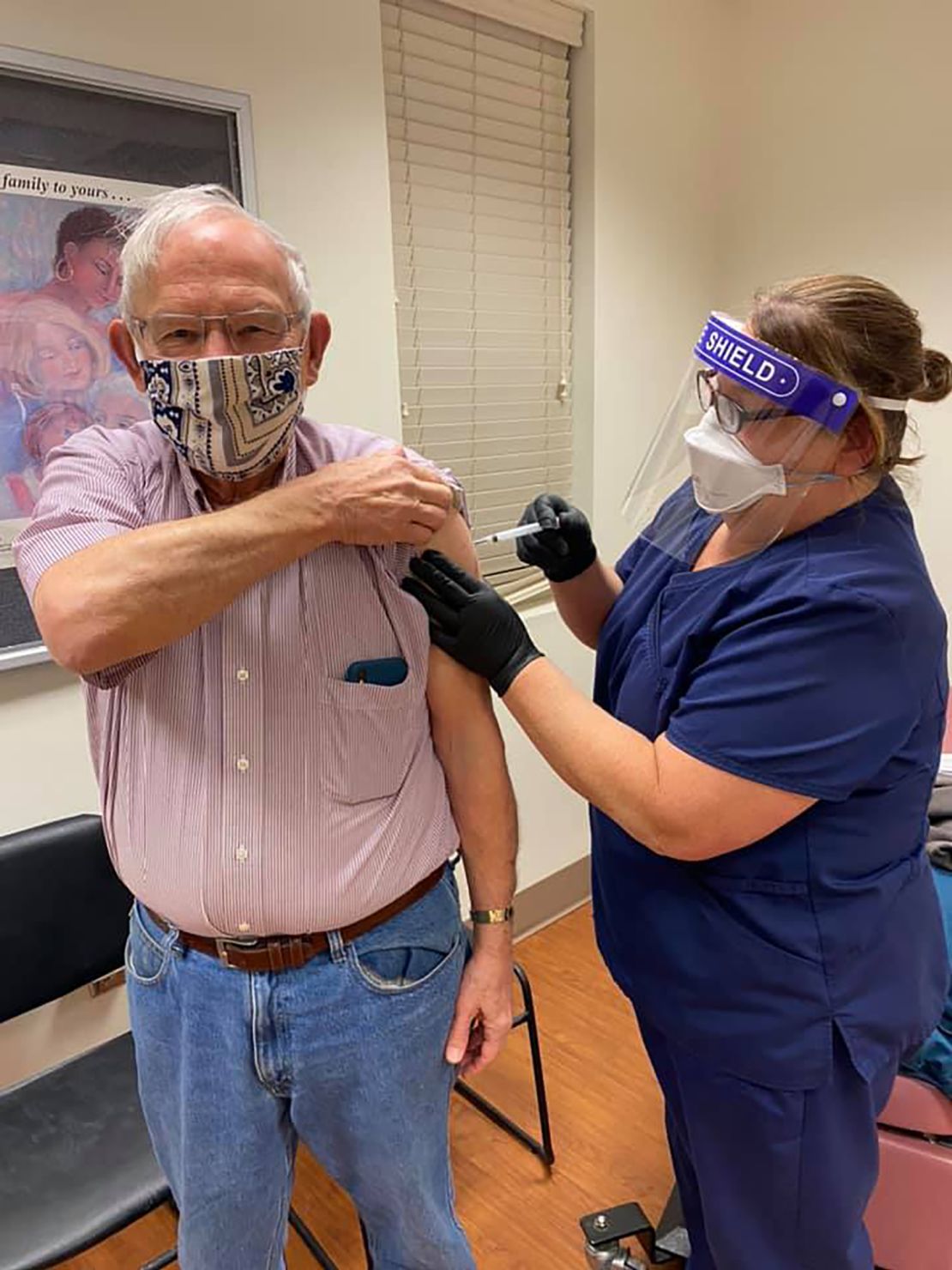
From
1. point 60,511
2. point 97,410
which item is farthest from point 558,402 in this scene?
point 60,511

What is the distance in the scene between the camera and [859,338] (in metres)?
1.05

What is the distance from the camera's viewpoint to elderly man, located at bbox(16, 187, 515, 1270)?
89 centimetres

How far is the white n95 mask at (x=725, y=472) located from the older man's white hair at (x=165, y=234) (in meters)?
0.53

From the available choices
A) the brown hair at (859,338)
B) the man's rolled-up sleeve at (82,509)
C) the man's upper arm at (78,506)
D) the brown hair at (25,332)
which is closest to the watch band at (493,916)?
the man's rolled-up sleeve at (82,509)

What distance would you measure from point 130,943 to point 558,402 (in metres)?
2.13

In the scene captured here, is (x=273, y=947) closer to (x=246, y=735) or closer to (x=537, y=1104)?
(x=246, y=735)

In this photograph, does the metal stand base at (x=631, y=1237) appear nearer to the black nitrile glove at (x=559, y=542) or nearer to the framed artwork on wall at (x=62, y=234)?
the black nitrile glove at (x=559, y=542)

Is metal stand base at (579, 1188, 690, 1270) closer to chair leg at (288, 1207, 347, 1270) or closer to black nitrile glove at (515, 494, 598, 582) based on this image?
chair leg at (288, 1207, 347, 1270)

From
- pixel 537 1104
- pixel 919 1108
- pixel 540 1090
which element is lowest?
pixel 537 1104

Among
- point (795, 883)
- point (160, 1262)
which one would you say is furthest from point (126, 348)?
point (160, 1262)

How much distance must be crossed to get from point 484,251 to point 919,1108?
2.20 metres

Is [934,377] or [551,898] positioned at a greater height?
[934,377]

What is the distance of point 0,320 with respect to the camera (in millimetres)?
1505

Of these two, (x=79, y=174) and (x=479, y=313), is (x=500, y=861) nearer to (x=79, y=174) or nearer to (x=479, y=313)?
(x=79, y=174)
